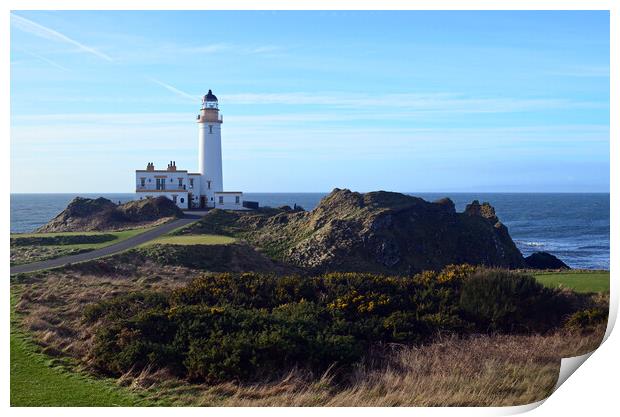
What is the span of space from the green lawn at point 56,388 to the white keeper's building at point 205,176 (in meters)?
28.1

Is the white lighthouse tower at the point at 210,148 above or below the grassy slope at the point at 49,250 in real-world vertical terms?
above

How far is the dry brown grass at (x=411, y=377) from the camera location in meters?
8.52

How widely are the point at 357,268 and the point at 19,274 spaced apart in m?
14.4

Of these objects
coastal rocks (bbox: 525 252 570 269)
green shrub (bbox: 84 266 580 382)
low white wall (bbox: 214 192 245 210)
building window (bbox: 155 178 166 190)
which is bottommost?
coastal rocks (bbox: 525 252 570 269)

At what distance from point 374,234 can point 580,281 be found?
15.0 metres

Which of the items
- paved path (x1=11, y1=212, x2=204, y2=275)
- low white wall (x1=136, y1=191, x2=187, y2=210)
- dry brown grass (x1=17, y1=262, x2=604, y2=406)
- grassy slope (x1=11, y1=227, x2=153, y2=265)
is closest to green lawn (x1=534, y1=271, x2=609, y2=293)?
dry brown grass (x1=17, y1=262, x2=604, y2=406)

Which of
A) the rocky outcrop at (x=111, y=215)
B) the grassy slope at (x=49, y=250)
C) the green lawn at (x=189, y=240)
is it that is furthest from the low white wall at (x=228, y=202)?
the grassy slope at (x=49, y=250)

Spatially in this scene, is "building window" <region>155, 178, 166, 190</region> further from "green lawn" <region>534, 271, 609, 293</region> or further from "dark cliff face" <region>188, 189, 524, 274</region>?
"green lawn" <region>534, 271, 609, 293</region>

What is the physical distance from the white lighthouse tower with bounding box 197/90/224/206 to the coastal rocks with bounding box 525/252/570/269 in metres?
19.8

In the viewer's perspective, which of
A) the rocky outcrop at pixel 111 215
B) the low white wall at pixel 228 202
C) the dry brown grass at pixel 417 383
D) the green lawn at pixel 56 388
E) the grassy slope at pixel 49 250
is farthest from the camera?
the low white wall at pixel 228 202

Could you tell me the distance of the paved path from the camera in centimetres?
1648

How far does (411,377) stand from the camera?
8.88 metres

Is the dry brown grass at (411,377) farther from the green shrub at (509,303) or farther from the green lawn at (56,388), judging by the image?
the green shrub at (509,303)

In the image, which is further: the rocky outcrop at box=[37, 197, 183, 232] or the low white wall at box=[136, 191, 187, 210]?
the low white wall at box=[136, 191, 187, 210]
